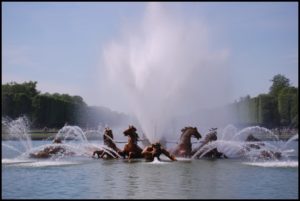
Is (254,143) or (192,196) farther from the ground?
(254,143)

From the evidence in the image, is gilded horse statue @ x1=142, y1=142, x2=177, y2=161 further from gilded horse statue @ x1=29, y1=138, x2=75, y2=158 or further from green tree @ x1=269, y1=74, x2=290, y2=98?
green tree @ x1=269, y1=74, x2=290, y2=98

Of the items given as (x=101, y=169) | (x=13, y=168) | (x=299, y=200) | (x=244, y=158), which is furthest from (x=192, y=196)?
(x=244, y=158)

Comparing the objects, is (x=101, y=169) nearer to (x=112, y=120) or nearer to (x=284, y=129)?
(x=284, y=129)

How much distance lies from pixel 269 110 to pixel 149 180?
62762 mm

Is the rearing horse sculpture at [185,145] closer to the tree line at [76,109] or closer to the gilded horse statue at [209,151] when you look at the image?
the gilded horse statue at [209,151]

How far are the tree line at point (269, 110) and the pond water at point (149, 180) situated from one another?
5013 cm

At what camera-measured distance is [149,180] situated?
18719 mm

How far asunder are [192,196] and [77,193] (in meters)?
3.54

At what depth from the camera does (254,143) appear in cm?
2936

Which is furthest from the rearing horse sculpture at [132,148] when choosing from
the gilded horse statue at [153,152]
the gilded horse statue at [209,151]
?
the gilded horse statue at [209,151]

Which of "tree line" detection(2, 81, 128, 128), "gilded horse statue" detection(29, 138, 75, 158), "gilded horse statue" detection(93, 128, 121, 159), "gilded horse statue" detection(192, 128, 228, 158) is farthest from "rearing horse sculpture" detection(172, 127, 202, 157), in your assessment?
"tree line" detection(2, 81, 128, 128)

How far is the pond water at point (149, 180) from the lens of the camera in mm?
15945

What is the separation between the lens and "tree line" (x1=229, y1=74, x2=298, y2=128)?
74.0m

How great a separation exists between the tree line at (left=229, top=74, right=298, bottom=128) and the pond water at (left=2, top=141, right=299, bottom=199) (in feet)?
164
